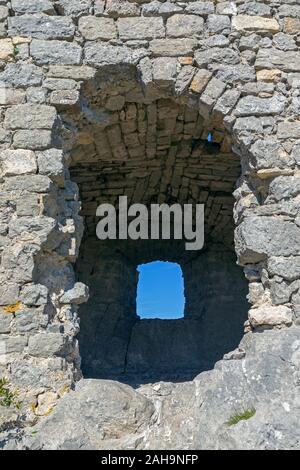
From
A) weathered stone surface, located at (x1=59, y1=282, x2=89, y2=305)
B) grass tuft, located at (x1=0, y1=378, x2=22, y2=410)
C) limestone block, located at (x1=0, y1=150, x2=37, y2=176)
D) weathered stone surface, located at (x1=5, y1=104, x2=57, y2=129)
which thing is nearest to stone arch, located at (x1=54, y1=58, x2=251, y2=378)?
weathered stone surface, located at (x1=5, y1=104, x2=57, y2=129)

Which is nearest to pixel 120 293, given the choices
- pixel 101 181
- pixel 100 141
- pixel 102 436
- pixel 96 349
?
pixel 96 349

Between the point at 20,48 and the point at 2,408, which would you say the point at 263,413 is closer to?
the point at 2,408

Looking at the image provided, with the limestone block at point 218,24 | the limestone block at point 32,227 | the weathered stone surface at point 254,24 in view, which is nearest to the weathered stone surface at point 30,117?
the limestone block at point 32,227

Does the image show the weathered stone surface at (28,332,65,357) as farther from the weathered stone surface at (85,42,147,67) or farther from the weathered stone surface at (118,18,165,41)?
the weathered stone surface at (118,18,165,41)

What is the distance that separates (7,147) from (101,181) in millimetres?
2714

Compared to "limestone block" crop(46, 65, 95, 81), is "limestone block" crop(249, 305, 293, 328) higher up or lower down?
lower down

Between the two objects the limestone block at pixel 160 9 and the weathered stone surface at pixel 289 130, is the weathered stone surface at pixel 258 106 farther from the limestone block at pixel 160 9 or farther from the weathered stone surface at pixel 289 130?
the limestone block at pixel 160 9

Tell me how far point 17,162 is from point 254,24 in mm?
2358

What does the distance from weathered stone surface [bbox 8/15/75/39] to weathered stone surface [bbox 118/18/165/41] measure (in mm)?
425

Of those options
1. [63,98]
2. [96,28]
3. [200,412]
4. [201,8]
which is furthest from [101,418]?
[201,8]

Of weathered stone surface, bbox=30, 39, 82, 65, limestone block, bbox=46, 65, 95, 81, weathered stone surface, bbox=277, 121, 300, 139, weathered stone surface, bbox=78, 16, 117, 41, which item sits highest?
weathered stone surface, bbox=78, 16, 117, 41

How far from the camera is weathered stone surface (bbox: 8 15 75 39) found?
171 inches

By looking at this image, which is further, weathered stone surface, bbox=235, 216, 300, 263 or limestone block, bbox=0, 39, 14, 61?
limestone block, bbox=0, 39, 14, 61

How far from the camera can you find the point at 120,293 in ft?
26.1
